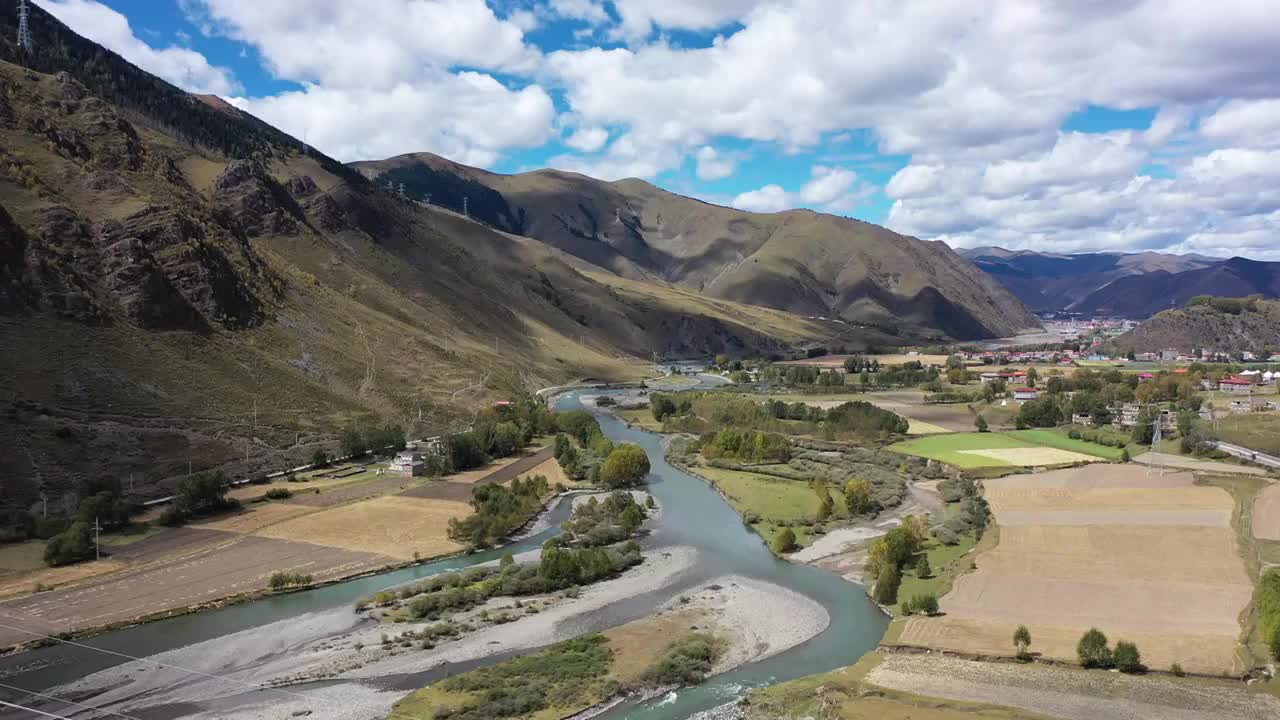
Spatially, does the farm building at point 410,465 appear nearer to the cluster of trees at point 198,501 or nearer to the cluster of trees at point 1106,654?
the cluster of trees at point 198,501

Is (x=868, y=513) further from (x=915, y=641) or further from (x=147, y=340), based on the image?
(x=147, y=340)

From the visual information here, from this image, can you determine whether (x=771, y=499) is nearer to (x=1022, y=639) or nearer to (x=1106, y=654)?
(x=1022, y=639)

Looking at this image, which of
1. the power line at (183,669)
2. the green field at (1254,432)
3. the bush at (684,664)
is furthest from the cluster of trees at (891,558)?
the green field at (1254,432)

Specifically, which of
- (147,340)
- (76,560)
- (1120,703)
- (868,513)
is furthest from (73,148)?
(1120,703)

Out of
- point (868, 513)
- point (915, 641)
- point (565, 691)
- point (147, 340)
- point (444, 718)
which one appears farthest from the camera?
point (147, 340)

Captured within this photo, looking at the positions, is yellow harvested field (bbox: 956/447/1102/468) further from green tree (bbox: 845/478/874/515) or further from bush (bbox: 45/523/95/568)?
bush (bbox: 45/523/95/568)

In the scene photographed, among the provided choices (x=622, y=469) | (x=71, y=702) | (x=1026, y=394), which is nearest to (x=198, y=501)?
(x=71, y=702)
